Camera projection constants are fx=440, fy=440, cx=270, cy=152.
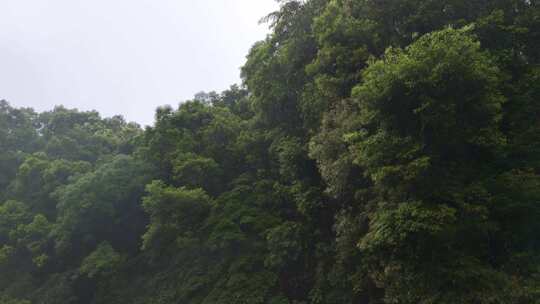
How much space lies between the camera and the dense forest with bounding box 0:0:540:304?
7340 mm

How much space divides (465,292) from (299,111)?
6780 mm

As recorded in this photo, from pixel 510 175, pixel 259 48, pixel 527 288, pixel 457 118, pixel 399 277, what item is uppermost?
pixel 259 48

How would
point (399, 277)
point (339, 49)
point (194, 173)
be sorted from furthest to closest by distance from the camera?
point (194, 173)
point (339, 49)
point (399, 277)

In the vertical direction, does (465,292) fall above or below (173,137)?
below

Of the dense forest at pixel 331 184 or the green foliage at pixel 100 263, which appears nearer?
the dense forest at pixel 331 184

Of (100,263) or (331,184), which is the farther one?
(100,263)

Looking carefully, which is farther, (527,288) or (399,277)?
(399,277)

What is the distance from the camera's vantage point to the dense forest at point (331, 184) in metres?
7.34

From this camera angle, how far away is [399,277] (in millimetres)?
7422

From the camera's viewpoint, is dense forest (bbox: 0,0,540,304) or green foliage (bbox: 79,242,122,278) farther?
green foliage (bbox: 79,242,122,278)

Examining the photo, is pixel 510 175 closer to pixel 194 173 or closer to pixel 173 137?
pixel 194 173

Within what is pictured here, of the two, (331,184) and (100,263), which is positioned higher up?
(100,263)

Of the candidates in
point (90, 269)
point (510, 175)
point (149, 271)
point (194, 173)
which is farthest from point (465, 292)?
point (90, 269)

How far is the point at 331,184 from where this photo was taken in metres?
9.30
